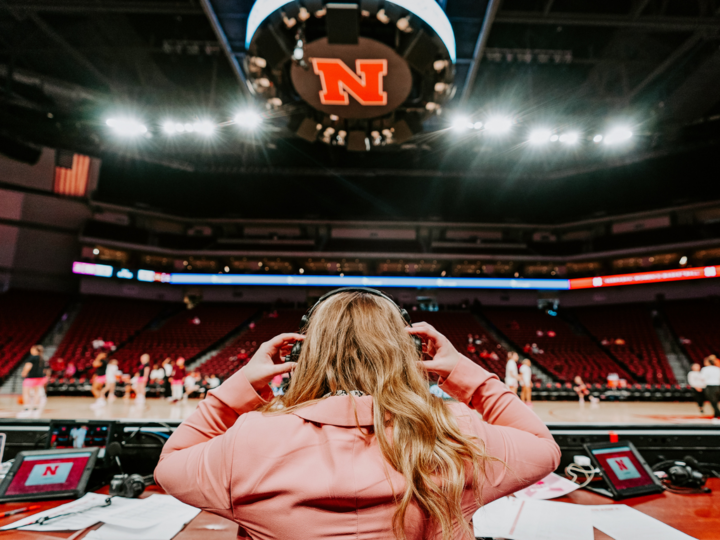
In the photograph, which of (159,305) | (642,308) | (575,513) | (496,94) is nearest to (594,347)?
(642,308)

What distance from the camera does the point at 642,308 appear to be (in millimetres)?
16562

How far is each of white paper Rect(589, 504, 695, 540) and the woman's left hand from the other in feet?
4.51

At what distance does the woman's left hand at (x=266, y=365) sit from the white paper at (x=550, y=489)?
4.48 ft

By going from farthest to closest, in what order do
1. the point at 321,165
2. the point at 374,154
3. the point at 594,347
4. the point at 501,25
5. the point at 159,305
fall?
the point at 159,305 → the point at 321,165 → the point at 374,154 → the point at 594,347 → the point at 501,25

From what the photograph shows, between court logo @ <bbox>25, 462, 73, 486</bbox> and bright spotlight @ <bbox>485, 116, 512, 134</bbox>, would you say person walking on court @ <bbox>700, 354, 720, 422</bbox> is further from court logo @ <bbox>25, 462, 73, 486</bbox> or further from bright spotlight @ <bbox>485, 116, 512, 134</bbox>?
court logo @ <bbox>25, 462, 73, 486</bbox>

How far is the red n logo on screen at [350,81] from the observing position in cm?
502

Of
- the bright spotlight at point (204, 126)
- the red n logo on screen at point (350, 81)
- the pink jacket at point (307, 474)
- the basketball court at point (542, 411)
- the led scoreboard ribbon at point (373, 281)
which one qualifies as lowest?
the basketball court at point (542, 411)

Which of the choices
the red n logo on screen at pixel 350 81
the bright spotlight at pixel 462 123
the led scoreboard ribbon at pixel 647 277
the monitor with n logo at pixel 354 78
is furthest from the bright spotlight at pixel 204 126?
the led scoreboard ribbon at pixel 647 277

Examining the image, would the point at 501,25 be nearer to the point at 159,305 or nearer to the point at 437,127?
the point at 437,127

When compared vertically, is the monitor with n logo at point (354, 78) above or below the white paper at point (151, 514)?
above

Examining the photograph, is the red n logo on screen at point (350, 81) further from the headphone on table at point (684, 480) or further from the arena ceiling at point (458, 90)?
the headphone on table at point (684, 480)

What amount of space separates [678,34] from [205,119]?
13.7 m

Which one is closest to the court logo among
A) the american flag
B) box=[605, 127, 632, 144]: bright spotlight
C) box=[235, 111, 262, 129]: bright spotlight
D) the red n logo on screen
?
the red n logo on screen

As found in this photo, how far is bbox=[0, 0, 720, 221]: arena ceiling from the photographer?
7711 millimetres
